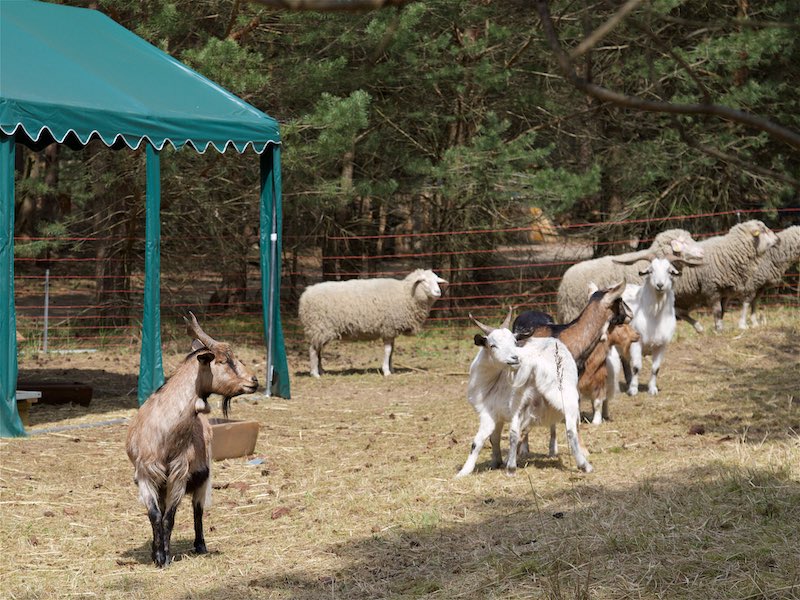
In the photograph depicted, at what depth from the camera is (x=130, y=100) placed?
9703mm

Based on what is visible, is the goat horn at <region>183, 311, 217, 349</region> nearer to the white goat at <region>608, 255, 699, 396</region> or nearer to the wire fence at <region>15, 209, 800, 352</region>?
the white goat at <region>608, 255, 699, 396</region>

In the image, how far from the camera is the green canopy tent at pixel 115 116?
8.56m

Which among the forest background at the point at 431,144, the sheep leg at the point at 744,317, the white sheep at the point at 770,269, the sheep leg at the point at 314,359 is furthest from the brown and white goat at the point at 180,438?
the white sheep at the point at 770,269

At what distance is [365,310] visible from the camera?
13.0m

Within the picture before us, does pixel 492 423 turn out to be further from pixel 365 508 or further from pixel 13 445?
pixel 13 445

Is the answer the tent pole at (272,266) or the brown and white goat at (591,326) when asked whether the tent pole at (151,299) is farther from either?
the brown and white goat at (591,326)

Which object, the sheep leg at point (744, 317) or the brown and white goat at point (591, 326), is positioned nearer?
the brown and white goat at point (591, 326)

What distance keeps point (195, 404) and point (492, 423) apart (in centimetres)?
223

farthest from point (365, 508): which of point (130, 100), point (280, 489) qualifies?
point (130, 100)

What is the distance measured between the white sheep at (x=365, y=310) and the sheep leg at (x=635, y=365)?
129 inches

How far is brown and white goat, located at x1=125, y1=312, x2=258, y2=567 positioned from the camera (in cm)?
538

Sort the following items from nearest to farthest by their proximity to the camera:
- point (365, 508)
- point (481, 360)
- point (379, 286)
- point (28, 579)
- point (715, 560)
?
point (715, 560)
point (28, 579)
point (365, 508)
point (481, 360)
point (379, 286)

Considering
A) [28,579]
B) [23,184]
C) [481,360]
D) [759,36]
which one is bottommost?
[28,579]

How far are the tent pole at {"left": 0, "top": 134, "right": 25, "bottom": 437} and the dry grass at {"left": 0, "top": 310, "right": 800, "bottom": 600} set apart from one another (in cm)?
24
